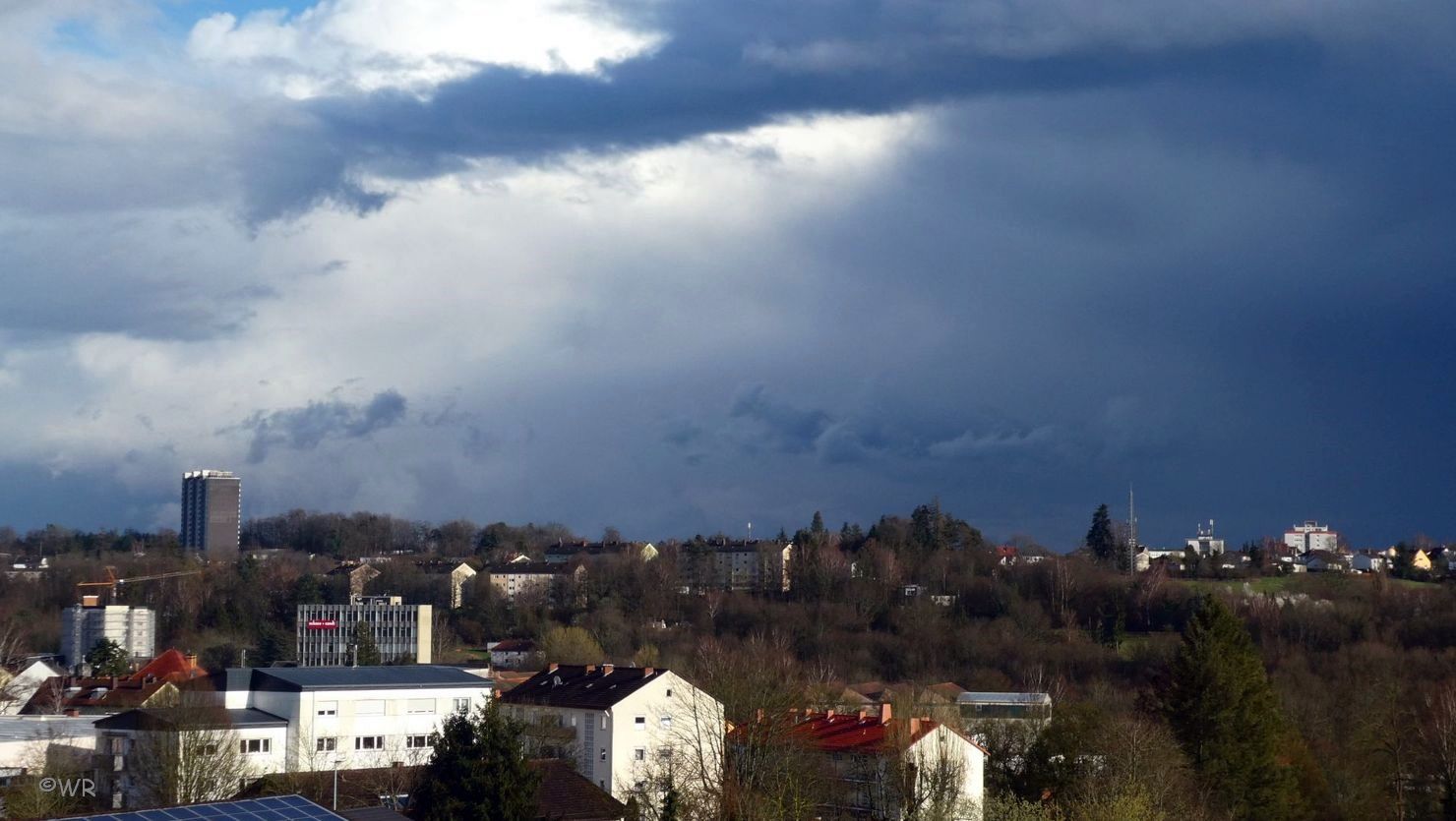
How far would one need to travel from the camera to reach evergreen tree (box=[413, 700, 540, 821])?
4269 centimetres

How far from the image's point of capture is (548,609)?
142 metres

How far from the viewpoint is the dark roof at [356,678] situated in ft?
208

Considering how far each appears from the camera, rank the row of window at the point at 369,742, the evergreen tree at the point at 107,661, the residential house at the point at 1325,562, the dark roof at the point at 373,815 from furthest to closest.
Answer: the residential house at the point at 1325,562, the evergreen tree at the point at 107,661, the row of window at the point at 369,742, the dark roof at the point at 373,815

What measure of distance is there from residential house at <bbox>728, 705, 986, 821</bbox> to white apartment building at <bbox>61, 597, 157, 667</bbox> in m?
84.4

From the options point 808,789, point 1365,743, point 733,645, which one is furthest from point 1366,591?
point 808,789

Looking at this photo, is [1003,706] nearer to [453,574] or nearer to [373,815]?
[373,815]

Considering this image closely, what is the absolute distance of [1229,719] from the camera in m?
50.5

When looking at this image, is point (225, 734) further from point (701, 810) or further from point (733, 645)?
point (733, 645)

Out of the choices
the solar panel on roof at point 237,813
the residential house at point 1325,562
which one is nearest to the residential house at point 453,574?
the residential house at point 1325,562


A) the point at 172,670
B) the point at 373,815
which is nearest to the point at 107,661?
the point at 172,670

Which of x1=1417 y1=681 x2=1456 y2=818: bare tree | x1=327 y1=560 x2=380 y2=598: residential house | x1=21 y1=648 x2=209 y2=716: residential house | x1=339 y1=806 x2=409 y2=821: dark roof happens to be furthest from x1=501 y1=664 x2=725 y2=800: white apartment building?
x1=327 y1=560 x2=380 y2=598: residential house

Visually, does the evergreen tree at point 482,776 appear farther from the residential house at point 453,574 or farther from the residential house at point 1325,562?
the residential house at point 1325,562

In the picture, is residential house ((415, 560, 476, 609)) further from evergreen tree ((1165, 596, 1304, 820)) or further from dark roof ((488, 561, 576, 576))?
evergreen tree ((1165, 596, 1304, 820))

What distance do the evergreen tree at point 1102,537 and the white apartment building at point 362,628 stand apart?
74.4 metres
